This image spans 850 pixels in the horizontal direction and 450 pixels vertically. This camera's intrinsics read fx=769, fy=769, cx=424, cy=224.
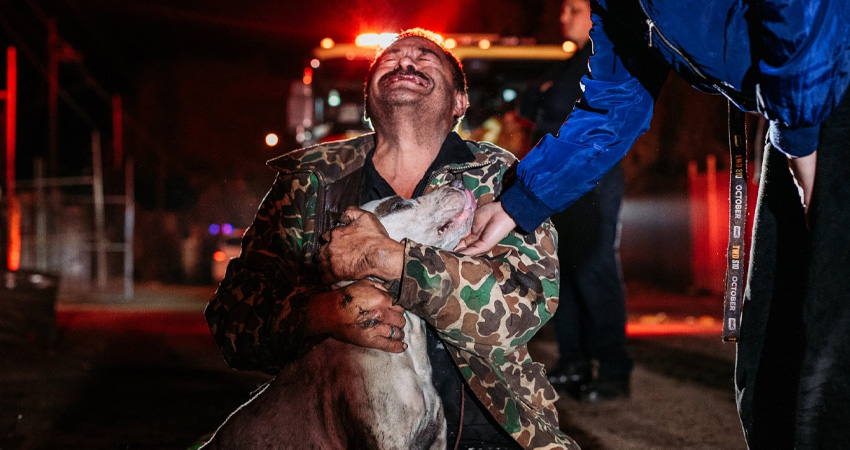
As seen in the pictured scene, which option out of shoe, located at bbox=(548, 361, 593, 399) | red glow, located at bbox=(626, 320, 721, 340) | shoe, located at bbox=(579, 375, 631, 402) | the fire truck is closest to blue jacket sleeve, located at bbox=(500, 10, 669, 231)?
shoe, located at bbox=(579, 375, 631, 402)

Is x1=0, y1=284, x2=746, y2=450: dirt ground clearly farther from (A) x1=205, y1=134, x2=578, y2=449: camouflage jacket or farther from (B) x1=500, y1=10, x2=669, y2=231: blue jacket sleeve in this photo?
(B) x1=500, y1=10, x2=669, y2=231: blue jacket sleeve

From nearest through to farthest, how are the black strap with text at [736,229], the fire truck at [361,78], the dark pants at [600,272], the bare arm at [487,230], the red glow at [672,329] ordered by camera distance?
the black strap with text at [736,229], the bare arm at [487,230], the dark pants at [600,272], the red glow at [672,329], the fire truck at [361,78]

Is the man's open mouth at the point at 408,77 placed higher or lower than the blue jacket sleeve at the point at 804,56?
higher

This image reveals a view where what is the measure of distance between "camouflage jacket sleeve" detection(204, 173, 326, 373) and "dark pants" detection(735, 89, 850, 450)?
3.86ft

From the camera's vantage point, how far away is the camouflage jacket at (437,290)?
7.32 feet

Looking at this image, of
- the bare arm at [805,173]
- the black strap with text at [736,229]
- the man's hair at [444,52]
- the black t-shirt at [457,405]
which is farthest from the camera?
the man's hair at [444,52]

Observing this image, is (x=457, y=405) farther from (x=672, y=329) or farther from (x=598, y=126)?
(x=672, y=329)

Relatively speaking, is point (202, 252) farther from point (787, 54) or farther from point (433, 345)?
point (787, 54)

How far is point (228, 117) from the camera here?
1400 inches

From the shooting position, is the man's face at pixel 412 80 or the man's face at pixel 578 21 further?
the man's face at pixel 578 21

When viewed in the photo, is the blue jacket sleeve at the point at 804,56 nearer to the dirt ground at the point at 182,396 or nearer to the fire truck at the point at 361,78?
the dirt ground at the point at 182,396

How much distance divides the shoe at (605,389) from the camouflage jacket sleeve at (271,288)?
2.39 m

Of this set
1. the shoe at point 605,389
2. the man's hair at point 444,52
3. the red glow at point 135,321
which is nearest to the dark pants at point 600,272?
the shoe at point 605,389

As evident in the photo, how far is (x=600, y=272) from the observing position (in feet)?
14.5
